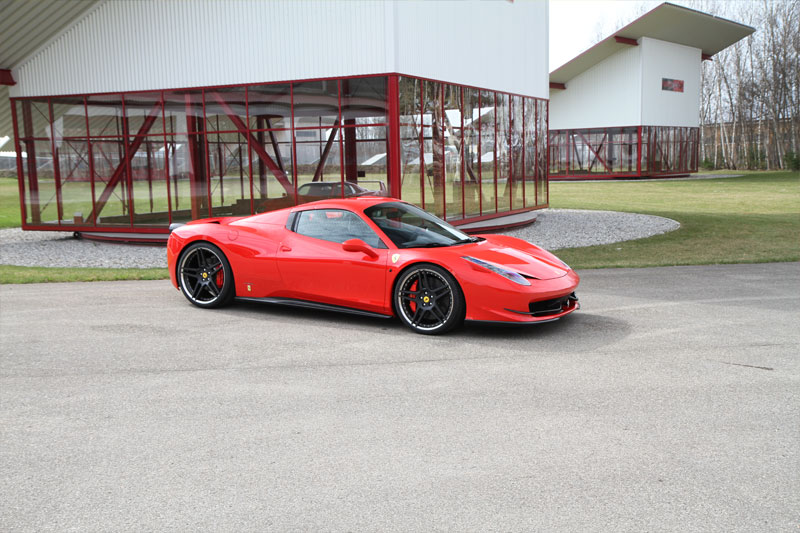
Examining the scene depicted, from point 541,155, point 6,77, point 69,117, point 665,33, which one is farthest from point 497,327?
point 665,33

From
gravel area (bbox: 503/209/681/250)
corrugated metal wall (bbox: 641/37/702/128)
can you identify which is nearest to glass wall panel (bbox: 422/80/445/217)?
gravel area (bbox: 503/209/681/250)

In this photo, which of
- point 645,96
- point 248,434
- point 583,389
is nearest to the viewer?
point 248,434

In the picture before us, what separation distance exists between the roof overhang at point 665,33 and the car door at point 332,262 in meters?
42.6

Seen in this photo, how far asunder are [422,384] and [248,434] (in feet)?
4.84

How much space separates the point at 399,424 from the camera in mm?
4684

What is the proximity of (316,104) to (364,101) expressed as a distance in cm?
110

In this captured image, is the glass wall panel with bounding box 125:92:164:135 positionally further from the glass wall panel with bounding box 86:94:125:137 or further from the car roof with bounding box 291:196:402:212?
the car roof with bounding box 291:196:402:212

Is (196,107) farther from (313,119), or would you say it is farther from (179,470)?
(179,470)

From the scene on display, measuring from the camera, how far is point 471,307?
693cm

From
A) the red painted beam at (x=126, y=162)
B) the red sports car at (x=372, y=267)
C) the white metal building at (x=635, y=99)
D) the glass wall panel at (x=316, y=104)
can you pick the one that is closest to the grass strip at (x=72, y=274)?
the red sports car at (x=372, y=267)

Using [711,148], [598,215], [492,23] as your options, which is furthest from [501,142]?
[711,148]

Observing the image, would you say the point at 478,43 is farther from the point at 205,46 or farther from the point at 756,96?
the point at 756,96

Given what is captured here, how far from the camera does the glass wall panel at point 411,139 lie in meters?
15.4

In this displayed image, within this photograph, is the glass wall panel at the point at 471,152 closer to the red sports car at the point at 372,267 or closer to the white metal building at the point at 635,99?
the red sports car at the point at 372,267
